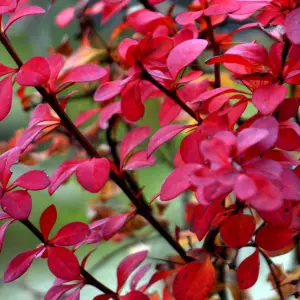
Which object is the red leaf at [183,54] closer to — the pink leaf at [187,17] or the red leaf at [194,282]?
the pink leaf at [187,17]

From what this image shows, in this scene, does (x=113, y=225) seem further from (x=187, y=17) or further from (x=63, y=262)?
(x=187, y=17)

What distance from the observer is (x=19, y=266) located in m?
0.47

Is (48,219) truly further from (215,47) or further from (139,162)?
(215,47)

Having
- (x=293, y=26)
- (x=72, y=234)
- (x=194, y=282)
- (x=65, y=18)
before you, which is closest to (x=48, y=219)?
(x=72, y=234)

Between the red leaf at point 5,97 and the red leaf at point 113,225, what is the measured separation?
0.13 meters

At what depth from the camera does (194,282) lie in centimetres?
46

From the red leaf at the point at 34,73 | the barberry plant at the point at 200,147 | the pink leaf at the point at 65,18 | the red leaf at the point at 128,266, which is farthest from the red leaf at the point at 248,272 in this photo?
the pink leaf at the point at 65,18

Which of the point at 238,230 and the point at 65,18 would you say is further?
the point at 65,18

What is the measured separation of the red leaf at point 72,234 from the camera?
47 centimetres

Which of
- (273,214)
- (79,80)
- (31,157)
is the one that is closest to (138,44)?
(79,80)

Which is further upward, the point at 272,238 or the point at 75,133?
the point at 75,133

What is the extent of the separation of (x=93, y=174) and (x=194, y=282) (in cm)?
12

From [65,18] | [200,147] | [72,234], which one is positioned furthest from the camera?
[65,18]

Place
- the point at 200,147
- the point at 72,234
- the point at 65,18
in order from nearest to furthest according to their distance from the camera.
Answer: the point at 200,147, the point at 72,234, the point at 65,18
